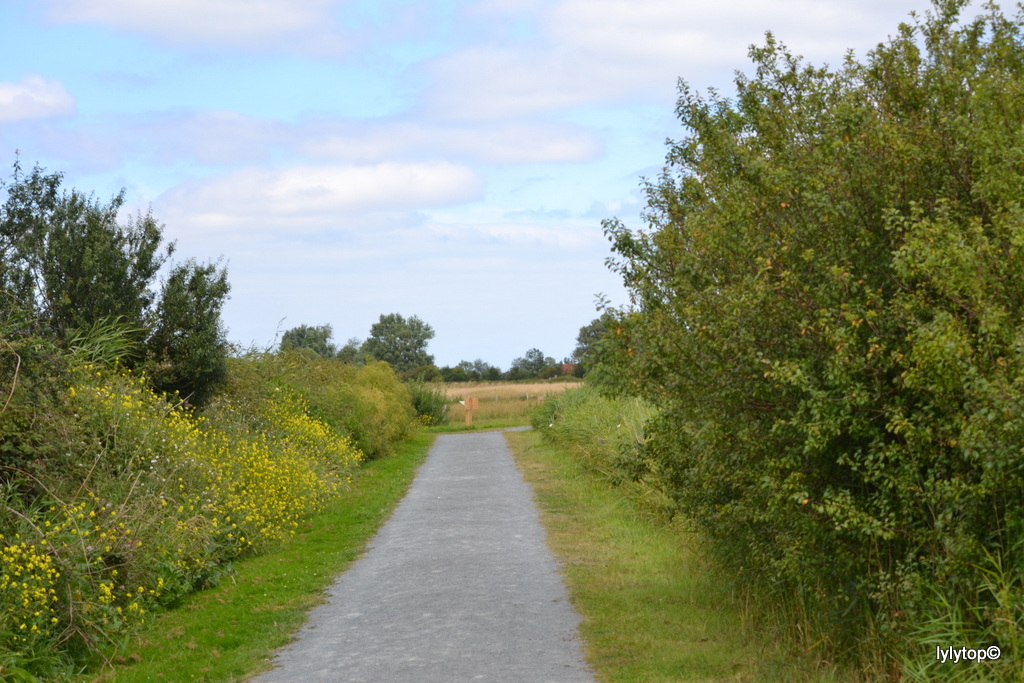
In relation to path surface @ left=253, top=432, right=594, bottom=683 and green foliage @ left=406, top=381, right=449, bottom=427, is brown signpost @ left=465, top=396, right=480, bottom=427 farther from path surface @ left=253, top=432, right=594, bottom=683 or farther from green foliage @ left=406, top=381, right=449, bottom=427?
path surface @ left=253, top=432, right=594, bottom=683

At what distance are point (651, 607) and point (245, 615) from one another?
13.3 feet

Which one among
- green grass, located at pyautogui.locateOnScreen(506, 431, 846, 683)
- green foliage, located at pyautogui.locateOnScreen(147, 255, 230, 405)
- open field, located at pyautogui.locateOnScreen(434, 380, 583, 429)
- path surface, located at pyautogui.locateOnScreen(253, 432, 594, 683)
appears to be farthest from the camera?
→ open field, located at pyautogui.locateOnScreen(434, 380, 583, 429)

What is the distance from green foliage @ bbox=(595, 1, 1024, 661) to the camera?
588cm

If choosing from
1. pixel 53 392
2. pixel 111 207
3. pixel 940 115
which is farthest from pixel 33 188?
pixel 940 115

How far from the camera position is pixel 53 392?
35.4 ft

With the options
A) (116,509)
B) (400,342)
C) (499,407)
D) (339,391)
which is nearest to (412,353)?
(400,342)

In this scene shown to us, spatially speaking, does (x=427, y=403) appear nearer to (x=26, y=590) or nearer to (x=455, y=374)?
(x=26, y=590)

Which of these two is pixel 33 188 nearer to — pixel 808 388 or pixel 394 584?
pixel 394 584

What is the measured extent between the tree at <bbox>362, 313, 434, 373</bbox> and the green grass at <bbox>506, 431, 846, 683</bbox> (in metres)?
84.4

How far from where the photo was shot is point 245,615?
1047 cm

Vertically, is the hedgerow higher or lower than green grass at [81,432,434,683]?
higher

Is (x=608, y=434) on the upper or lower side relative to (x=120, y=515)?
lower

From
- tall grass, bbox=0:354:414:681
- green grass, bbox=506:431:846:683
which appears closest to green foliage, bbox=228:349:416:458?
tall grass, bbox=0:354:414:681

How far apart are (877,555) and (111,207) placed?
15.2 meters
